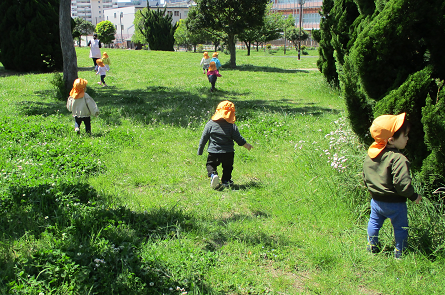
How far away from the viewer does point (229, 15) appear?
920 inches

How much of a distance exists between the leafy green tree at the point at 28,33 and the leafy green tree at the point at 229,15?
861cm

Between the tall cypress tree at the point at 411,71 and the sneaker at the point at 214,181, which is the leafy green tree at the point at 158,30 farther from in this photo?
the tall cypress tree at the point at 411,71

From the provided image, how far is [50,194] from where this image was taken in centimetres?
462

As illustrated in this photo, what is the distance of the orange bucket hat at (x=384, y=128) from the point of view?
3539 millimetres

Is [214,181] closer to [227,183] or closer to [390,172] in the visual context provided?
[227,183]

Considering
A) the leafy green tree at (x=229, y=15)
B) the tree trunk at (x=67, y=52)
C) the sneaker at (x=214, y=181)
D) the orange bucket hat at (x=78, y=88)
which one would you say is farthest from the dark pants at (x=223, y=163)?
the leafy green tree at (x=229, y=15)

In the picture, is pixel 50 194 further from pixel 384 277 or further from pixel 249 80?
pixel 249 80

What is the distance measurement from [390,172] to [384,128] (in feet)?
1.39

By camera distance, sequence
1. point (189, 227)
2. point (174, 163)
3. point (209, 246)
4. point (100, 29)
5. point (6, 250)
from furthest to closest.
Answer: point (100, 29)
point (174, 163)
point (189, 227)
point (209, 246)
point (6, 250)

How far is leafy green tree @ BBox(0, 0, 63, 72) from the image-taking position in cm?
1794

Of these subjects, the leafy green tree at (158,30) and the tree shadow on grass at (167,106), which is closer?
the tree shadow on grass at (167,106)

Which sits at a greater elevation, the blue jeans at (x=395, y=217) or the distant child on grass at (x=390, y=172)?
the distant child on grass at (x=390, y=172)

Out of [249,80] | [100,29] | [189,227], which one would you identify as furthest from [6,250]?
[100,29]

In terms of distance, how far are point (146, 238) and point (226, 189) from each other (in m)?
1.87
